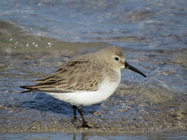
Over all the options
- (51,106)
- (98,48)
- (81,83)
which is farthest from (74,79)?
(98,48)

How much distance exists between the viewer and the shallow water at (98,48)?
630cm

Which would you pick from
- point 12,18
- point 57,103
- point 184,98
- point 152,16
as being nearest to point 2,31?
point 12,18

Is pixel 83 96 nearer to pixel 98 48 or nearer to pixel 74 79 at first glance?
pixel 74 79

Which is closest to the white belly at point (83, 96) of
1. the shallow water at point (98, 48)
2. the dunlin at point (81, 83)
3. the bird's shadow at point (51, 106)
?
the dunlin at point (81, 83)

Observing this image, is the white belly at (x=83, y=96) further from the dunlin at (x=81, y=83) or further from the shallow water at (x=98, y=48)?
the shallow water at (x=98, y=48)

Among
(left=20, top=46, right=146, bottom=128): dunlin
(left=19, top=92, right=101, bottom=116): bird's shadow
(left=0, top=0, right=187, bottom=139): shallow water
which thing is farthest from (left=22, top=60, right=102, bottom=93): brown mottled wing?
(left=19, top=92, right=101, bottom=116): bird's shadow

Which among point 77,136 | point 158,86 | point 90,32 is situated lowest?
point 77,136

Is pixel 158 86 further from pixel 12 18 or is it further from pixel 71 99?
pixel 12 18

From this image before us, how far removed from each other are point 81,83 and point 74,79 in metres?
0.17

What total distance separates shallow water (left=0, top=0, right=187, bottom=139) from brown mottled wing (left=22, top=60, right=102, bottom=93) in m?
0.75

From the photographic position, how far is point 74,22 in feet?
39.5

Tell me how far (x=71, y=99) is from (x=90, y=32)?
19.0ft

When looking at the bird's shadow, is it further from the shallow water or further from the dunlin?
the dunlin

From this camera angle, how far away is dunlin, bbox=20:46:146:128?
5.94 metres
